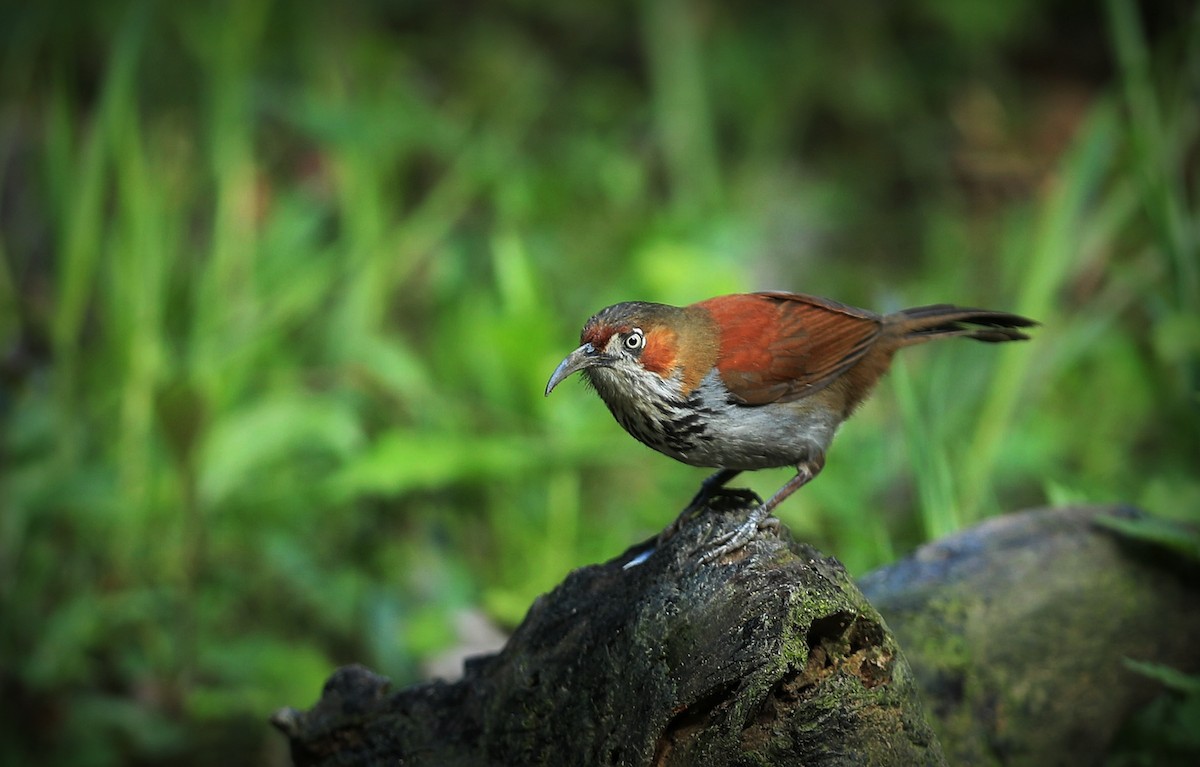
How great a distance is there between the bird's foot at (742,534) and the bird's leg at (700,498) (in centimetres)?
24

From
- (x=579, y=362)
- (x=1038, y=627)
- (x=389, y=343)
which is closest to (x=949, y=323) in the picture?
(x=1038, y=627)

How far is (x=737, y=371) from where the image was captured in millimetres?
2807

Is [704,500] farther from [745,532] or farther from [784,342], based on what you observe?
[745,532]

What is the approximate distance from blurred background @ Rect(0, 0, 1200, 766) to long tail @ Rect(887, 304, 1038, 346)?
32 centimetres

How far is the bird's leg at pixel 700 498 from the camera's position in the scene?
2648 mm

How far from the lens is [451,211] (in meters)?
5.72

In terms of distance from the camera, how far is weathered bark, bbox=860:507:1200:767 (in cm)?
255

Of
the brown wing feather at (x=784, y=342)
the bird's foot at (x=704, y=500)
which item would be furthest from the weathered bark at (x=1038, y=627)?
the brown wing feather at (x=784, y=342)

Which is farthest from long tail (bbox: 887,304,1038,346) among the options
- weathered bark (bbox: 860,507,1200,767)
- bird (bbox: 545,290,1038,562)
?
weathered bark (bbox: 860,507,1200,767)

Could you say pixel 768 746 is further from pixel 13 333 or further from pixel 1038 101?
pixel 1038 101

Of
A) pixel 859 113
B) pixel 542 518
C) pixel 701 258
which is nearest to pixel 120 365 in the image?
pixel 542 518

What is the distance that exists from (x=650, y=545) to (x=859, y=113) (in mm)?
5528

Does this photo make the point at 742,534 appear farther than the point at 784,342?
No

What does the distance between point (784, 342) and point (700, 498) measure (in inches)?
16.8
